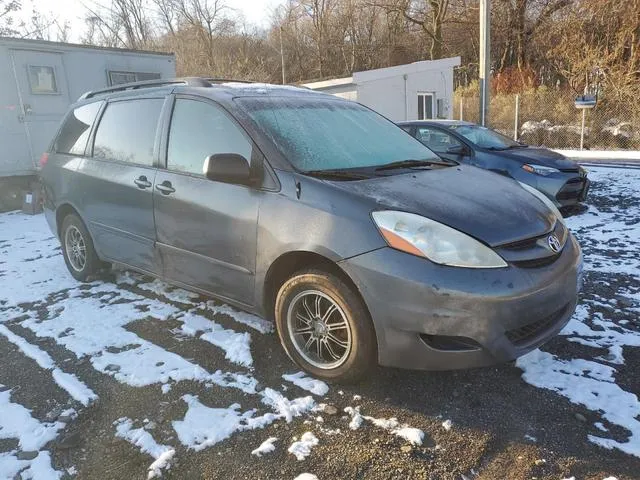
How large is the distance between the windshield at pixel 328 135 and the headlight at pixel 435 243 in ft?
2.47

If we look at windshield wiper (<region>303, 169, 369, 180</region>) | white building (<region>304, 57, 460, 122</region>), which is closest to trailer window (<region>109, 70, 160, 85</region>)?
white building (<region>304, 57, 460, 122</region>)

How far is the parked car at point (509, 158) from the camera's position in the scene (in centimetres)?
730

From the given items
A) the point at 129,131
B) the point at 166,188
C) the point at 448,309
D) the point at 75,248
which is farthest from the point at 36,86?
the point at 448,309

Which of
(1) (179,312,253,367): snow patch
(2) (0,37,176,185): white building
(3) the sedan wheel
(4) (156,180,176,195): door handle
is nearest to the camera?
(1) (179,312,253,367): snow patch

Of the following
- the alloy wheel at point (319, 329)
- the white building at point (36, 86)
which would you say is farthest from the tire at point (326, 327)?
the white building at point (36, 86)

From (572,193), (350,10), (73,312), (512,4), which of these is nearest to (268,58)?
(350,10)

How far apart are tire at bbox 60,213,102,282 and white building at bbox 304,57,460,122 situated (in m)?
Answer: 12.4

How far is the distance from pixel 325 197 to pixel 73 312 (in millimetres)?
2706

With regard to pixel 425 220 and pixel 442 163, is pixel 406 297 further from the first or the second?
pixel 442 163

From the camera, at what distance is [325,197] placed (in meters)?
2.94

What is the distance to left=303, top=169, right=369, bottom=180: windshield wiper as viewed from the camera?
313 cm

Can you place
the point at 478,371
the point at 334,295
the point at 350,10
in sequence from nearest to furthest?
the point at 334,295 → the point at 478,371 → the point at 350,10

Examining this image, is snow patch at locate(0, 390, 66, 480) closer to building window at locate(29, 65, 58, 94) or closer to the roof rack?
the roof rack

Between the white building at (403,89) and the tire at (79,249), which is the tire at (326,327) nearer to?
the tire at (79,249)
